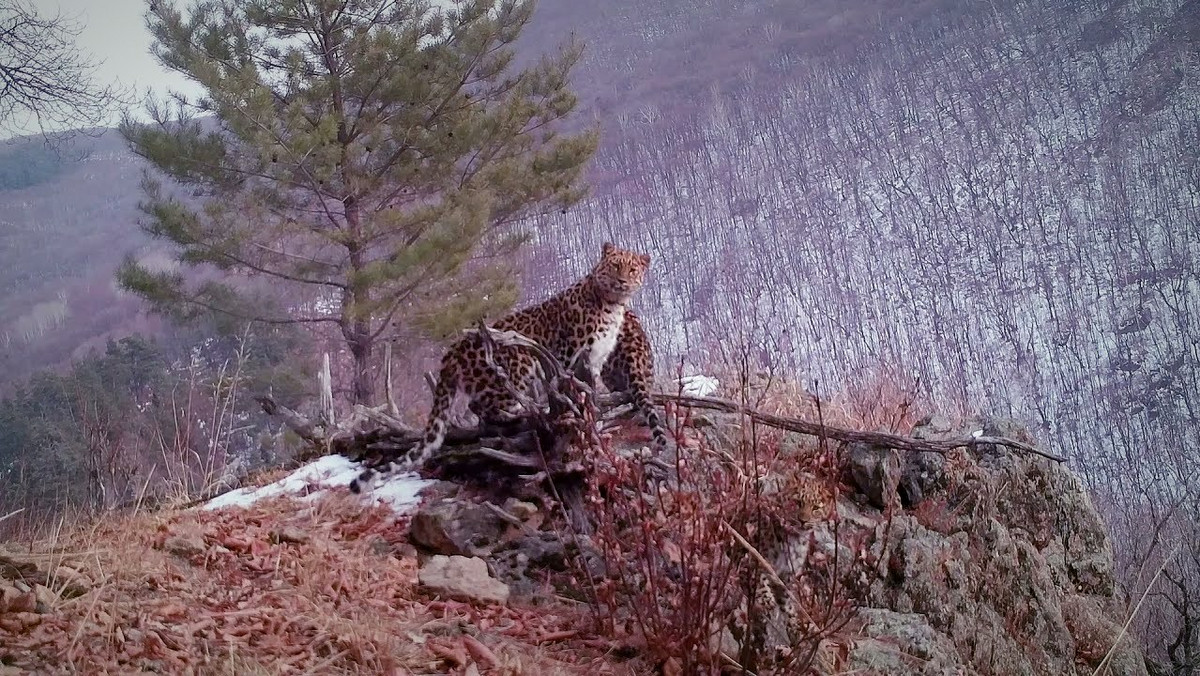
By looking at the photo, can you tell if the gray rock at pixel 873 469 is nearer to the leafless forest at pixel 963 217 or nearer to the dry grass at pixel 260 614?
the dry grass at pixel 260 614

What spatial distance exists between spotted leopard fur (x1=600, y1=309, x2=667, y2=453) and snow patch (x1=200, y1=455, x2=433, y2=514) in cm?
89

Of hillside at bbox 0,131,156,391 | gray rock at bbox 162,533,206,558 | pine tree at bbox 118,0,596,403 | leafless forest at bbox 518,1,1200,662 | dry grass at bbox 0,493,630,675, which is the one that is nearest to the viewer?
dry grass at bbox 0,493,630,675

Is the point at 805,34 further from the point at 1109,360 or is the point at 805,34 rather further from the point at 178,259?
the point at 178,259

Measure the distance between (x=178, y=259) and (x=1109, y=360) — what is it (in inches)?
354

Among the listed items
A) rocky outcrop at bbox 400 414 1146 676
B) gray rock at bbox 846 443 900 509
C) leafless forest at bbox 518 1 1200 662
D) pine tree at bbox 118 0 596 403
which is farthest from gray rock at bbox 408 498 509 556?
pine tree at bbox 118 0 596 403

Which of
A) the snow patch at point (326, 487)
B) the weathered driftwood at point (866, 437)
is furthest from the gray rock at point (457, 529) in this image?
the weathered driftwood at point (866, 437)

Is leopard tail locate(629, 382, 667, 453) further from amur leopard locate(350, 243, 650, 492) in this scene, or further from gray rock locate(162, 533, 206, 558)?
gray rock locate(162, 533, 206, 558)

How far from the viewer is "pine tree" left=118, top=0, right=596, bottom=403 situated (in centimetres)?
762

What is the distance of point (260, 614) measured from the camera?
2.00 m

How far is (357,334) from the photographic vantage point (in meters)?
8.35

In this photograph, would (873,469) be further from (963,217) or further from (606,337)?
(963,217)

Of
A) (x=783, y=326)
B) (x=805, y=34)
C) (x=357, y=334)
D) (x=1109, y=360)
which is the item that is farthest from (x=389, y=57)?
(x=1109, y=360)

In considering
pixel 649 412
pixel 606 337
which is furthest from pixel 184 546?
pixel 606 337

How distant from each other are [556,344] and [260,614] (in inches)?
74.4
